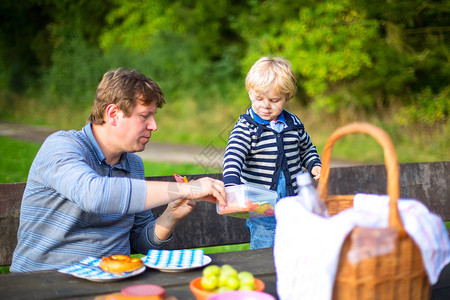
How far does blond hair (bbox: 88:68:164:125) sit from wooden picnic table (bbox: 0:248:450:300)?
650 mm

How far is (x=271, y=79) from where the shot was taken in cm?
248

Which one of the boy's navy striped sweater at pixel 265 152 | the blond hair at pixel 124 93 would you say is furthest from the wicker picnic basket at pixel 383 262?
the boy's navy striped sweater at pixel 265 152

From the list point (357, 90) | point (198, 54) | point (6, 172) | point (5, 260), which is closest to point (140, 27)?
point (198, 54)

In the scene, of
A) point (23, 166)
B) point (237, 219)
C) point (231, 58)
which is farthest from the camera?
point (231, 58)

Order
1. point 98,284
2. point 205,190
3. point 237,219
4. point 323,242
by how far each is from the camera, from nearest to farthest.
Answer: point 323,242, point 98,284, point 205,190, point 237,219

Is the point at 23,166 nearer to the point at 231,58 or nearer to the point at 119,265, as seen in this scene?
the point at 119,265

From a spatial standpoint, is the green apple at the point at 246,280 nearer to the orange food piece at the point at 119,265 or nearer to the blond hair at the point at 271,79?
the orange food piece at the point at 119,265

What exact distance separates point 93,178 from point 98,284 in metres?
0.32

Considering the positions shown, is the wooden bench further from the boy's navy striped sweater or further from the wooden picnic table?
the wooden picnic table

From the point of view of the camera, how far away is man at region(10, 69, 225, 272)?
175 cm

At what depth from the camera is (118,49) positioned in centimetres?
1631

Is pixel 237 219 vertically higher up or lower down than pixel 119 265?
higher up

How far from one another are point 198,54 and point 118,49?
3.06 meters

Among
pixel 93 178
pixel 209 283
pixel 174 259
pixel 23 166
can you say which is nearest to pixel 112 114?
→ pixel 93 178
